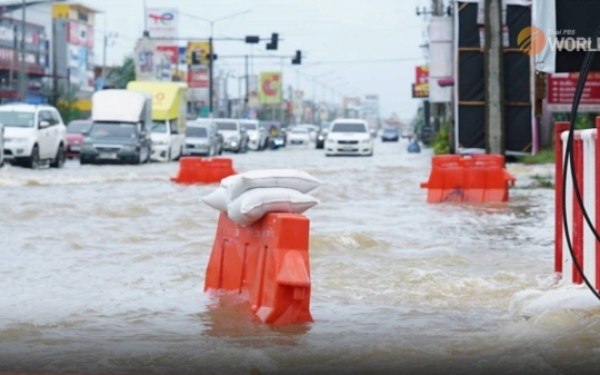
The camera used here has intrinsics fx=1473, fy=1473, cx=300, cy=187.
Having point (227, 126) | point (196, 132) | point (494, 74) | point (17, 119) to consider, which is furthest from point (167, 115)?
point (494, 74)

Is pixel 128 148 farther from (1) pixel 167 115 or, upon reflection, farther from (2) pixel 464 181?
(2) pixel 464 181

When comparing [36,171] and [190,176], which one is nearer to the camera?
[190,176]

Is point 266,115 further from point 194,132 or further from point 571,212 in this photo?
point 571,212

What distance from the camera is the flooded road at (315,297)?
7.34 metres

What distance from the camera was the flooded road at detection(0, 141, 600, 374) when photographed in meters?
7.34

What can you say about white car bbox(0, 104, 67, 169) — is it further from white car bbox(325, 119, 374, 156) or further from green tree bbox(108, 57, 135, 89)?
white car bbox(325, 119, 374, 156)

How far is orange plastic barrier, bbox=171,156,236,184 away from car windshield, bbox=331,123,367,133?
21.6 metres

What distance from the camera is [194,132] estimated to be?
48.2 meters

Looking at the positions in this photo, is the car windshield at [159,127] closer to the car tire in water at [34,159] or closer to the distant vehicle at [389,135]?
Answer: the car tire in water at [34,159]

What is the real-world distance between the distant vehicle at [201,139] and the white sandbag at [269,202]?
37.8m

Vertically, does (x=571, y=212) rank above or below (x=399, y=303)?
above

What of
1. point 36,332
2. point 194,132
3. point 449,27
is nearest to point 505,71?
point 449,27

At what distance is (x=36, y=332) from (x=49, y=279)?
3121mm

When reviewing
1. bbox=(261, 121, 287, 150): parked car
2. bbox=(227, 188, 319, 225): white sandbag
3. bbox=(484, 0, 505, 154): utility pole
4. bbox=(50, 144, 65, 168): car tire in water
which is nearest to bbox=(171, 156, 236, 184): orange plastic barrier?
bbox=(484, 0, 505, 154): utility pole
